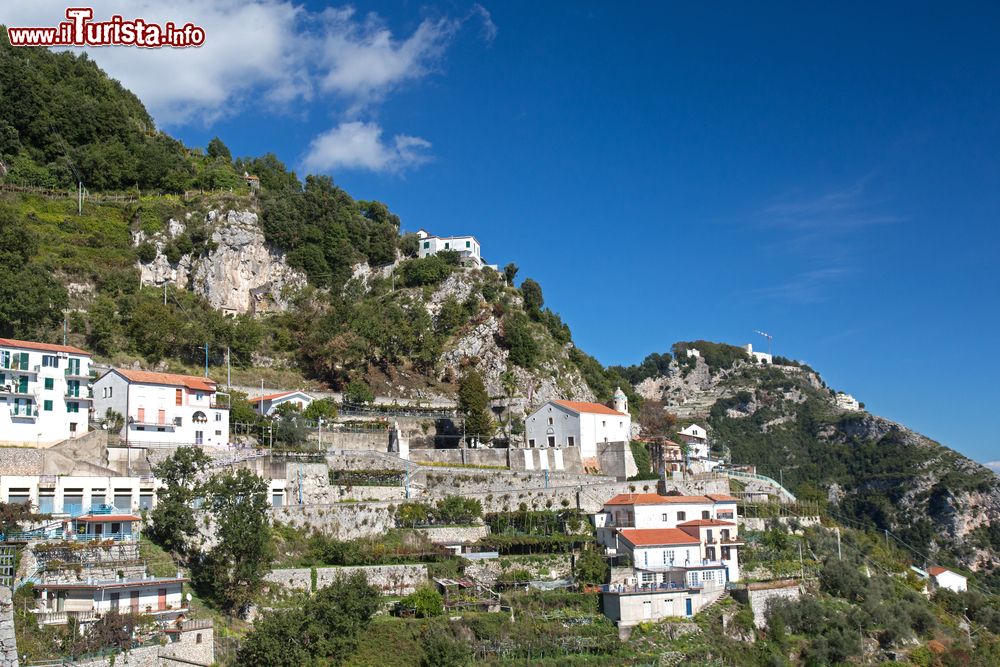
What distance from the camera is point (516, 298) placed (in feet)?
255

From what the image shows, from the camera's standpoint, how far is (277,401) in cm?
5159

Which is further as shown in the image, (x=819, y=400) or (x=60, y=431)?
(x=819, y=400)

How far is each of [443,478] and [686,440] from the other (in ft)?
119

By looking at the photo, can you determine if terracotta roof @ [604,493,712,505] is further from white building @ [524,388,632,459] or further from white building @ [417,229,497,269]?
white building @ [417,229,497,269]

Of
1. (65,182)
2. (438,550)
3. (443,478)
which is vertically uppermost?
(65,182)

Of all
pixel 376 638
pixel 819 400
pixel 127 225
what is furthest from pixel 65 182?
pixel 819 400

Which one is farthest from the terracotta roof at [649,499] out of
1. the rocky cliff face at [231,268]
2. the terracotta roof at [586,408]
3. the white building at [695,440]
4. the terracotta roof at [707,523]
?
the rocky cliff face at [231,268]

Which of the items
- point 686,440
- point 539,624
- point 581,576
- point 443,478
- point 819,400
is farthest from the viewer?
point 819,400

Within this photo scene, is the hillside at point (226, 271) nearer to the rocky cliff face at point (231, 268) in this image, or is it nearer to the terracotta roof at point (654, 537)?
the rocky cliff face at point (231, 268)

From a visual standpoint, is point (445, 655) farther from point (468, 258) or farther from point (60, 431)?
point (468, 258)

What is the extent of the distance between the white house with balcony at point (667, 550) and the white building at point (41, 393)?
82.7 ft

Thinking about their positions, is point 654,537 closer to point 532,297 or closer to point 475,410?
point 475,410

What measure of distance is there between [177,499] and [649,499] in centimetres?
2188

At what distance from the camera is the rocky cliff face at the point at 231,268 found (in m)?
64.9
